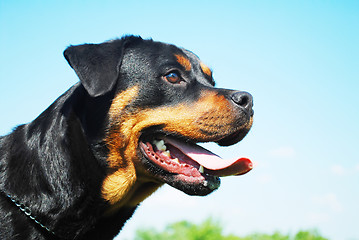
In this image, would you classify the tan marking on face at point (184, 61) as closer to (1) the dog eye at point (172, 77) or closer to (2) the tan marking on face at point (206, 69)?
(1) the dog eye at point (172, 77)

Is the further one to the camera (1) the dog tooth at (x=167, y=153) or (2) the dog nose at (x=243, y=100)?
(1) the dog tooth at (x=167, y=153)

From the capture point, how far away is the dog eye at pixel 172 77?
3.46 m

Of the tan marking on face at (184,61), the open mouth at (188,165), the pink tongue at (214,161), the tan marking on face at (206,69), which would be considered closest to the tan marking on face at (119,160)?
the open mouth at (188,165)

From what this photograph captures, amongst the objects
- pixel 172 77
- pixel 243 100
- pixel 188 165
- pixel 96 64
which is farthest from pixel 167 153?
pixel 96 64

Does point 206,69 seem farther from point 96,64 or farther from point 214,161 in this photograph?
point 96,64

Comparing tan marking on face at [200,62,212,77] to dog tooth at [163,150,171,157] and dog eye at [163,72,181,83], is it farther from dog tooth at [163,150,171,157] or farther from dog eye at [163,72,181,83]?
dog tooth at [163,150,171,157]

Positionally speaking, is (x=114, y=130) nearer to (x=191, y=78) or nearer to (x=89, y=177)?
(x=89, y=177)

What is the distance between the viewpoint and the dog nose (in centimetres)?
328

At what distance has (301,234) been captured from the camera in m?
8.26

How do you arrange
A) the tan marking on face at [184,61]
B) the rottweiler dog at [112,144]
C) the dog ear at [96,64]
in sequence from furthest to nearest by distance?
the tan marking on face at [184,61]
the dog ear at [96,64]
the rottweiler dog at [112,144]

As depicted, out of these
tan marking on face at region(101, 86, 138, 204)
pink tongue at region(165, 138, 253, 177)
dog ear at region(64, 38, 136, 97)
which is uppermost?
dog ear at region(64, 38, 136, 97)

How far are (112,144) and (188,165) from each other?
0.69 metres

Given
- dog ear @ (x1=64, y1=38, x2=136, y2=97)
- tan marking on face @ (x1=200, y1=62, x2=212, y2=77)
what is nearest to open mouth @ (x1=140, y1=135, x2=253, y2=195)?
dog ear @ (x1=64, y1=38, x2=136, y2=97)

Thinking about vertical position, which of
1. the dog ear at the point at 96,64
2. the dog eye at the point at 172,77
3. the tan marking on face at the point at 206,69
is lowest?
the dog ear at the point at 96,64
